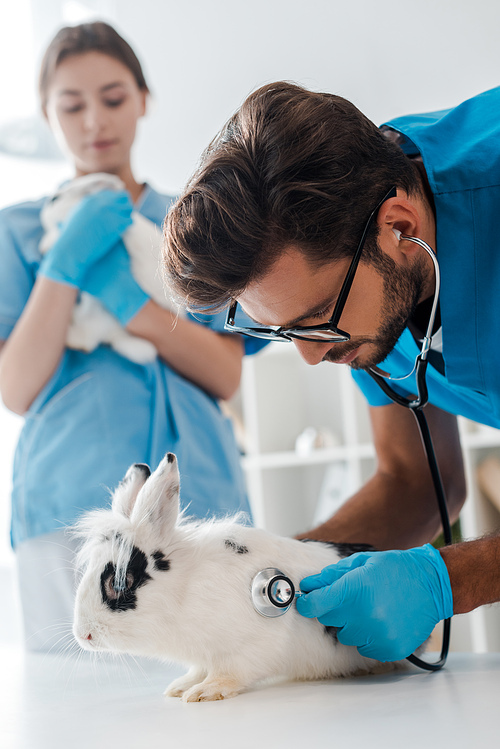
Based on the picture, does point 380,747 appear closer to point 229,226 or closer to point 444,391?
point 229,226

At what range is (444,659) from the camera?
0.91 m

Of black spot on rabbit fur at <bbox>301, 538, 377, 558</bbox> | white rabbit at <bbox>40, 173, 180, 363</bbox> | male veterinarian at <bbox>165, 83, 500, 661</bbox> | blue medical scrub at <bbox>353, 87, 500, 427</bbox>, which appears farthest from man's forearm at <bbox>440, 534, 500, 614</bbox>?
white rabbit at <bbox>40, 173, 180, 363</bbox>

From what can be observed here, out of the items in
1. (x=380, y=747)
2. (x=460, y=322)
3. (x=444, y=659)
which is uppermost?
(x=460, y=322)

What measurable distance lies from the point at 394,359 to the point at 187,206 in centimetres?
52

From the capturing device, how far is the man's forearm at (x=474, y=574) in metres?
0.86

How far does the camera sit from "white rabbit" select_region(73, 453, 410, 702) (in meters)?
0.81

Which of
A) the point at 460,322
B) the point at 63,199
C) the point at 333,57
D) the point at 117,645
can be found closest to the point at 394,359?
the point at 460,322

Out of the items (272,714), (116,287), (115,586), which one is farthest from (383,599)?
(116,287)

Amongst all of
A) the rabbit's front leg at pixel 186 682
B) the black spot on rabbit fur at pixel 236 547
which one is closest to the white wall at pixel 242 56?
the black spot on rabbit fur at pixel 236 547

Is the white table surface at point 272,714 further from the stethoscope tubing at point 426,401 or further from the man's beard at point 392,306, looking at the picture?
the man's beard at point 392,306

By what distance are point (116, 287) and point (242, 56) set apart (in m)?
2.06

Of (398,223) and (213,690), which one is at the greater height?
(398,223)

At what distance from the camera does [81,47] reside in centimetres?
158

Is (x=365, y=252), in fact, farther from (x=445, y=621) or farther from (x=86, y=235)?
(x=86, y=235)
